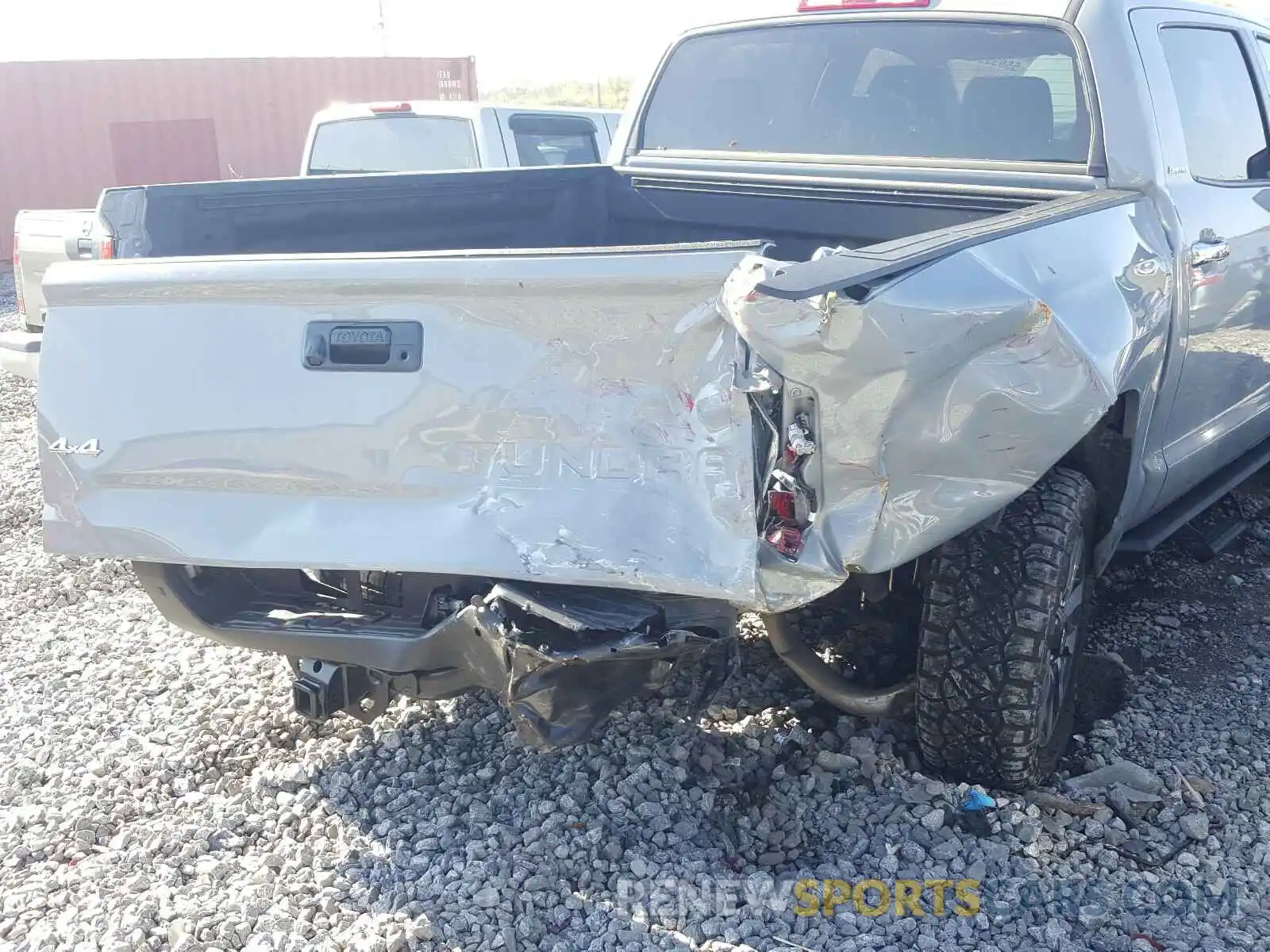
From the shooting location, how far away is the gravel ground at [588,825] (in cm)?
265

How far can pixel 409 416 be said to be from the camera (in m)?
2.59

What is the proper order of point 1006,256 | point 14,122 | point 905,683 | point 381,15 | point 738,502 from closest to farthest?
1. point 738,502
2. point 1006,256
3. point 905,683
4. point 14,122
5. point 381,15

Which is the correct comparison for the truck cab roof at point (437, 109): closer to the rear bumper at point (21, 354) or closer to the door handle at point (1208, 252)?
the rear bumper at point (21, 354)

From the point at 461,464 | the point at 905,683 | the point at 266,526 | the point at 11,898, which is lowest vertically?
the point at 11,898

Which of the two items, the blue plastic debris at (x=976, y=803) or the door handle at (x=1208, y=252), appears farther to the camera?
the door handle at (x=1208, y=252)

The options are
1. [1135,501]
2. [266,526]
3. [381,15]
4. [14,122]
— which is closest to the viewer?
[266,526]

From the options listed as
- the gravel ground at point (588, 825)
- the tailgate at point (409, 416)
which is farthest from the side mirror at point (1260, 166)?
the tailgate at point (409, 416)

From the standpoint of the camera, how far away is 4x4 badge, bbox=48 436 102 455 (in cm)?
285

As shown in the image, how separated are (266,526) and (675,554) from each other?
97cm

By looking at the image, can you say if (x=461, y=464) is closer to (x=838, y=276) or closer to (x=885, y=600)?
(x=838, y=276)

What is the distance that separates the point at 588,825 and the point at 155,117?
621 inches

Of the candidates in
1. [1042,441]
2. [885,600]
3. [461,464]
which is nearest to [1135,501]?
[885,600]

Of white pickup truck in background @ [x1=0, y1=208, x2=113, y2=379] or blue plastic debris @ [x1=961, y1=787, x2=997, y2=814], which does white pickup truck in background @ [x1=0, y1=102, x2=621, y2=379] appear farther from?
blue plastic debris @ [x1=961, y1=787, x2=997, y2=814]

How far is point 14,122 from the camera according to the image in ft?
51.0
